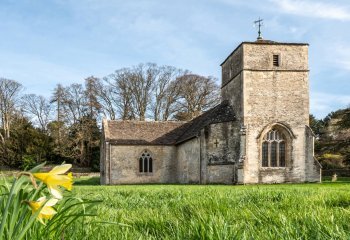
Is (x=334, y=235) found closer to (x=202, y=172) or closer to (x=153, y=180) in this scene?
(x=202, y=172)

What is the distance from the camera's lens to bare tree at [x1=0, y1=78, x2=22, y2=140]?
53.1 m

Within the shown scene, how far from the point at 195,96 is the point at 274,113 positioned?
24.0 metres

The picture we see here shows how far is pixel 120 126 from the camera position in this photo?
37531 millimetres

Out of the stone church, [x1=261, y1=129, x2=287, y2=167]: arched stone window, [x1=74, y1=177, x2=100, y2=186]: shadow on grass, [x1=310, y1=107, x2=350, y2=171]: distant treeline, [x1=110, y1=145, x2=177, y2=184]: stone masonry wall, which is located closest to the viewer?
the stone church

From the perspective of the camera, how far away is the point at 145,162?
36.0 meters

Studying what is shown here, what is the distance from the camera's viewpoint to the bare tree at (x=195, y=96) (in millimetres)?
52138

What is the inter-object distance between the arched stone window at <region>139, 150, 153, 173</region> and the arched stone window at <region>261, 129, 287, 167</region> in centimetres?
1111

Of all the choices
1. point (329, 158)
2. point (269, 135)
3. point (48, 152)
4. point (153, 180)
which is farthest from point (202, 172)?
point (48, 152)

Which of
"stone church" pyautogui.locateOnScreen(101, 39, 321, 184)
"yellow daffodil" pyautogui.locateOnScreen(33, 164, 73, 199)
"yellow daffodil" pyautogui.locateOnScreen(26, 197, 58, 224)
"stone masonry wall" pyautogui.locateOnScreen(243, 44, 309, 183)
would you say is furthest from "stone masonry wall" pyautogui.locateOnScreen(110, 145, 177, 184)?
"yellow daffodil" pyautogui.locateOnScreen(33, 164, 73, 199)

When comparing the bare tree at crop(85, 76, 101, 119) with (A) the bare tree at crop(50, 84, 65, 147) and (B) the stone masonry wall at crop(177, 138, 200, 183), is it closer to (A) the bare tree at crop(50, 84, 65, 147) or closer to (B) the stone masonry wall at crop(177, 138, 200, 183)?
(A) the bare tree at crop(50, 84, 65, 147)

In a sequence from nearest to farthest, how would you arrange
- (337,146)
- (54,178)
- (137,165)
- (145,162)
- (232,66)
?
(54,178) → (232,66) → (137,165) → (145,162) → (337,146)

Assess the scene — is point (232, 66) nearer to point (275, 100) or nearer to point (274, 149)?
point (275, 100)

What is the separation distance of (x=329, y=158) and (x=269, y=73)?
64.1 feet

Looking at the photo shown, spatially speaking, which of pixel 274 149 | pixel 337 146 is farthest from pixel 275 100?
pixel 337 146
